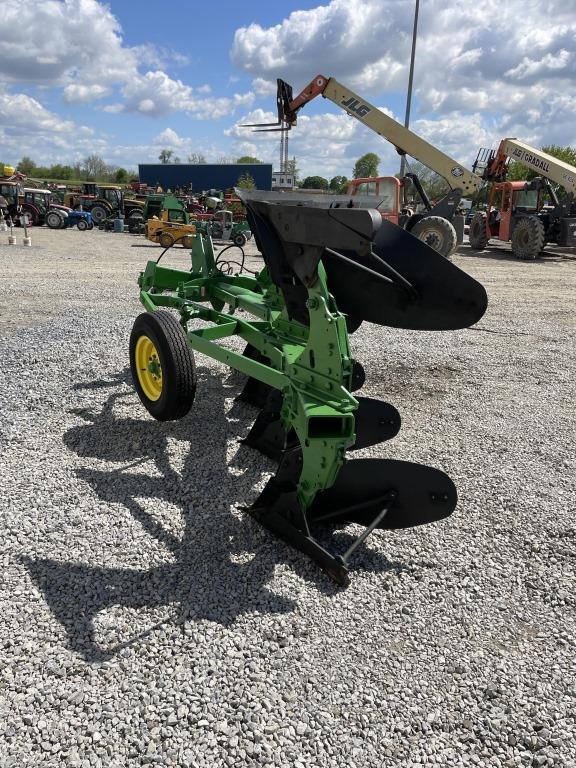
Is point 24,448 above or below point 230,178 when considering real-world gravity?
below

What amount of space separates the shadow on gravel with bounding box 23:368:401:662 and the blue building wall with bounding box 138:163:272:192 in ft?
164

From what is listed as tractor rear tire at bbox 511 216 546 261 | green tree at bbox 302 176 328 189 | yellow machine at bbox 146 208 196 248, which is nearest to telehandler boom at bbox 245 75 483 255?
tractor rear tire at bbox 511 216 546 261

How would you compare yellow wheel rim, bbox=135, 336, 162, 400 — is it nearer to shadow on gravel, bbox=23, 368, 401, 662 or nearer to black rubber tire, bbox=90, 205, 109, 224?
shadow on gravel, bbox=23, 368, 401, 662

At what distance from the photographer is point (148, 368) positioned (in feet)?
14.3

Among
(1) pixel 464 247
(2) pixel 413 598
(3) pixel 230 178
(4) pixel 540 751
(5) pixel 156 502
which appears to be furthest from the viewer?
(3) pixel 230 178

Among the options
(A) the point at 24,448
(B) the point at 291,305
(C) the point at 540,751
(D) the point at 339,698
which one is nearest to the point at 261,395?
(B) the point at 291,305

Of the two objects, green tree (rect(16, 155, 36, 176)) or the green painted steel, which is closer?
the green painted steel

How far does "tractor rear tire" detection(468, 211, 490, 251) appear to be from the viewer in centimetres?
1803

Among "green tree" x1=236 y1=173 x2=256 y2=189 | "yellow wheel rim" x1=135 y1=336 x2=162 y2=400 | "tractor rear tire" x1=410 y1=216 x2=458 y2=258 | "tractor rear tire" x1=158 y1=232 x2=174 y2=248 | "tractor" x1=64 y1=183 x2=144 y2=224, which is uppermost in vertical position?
"green tree" x1=236 y1=173 x2=256 y2=189

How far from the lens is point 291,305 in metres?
3.53

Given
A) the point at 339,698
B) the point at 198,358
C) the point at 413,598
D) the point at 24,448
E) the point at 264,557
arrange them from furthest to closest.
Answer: the point at 198,358
the point at 24,448
the point at 264,557
the point at 413,598
the point at 339,698

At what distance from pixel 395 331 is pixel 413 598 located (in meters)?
5.23

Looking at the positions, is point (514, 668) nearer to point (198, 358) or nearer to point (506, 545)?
point (506, 545)

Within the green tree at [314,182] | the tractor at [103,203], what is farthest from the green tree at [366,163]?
the tractor at [103,203]
